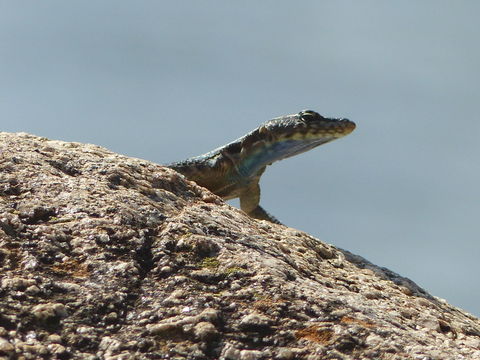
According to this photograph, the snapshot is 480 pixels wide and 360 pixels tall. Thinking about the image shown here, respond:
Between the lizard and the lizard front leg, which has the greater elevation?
the lizard

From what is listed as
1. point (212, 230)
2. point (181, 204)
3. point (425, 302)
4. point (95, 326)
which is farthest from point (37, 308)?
point (425, 302)

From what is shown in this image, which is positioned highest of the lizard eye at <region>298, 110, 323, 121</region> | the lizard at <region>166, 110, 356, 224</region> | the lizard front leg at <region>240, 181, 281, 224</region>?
the lizard eye at <region>298, 110, 323, 121</region>

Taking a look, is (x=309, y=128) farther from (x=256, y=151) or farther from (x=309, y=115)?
(x=256, y=151)

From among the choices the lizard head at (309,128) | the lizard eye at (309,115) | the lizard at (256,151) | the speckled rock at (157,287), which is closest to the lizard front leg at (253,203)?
the lizard at (256,151)

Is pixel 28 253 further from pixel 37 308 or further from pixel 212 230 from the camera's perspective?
pixel 212 230

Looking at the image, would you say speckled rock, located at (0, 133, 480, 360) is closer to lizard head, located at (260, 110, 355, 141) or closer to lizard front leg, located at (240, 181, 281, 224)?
lizard front leg, located at (240, 181, 281, 224)

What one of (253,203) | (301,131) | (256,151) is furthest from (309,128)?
(253,203)

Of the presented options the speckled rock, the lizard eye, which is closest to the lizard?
the lizard eye
